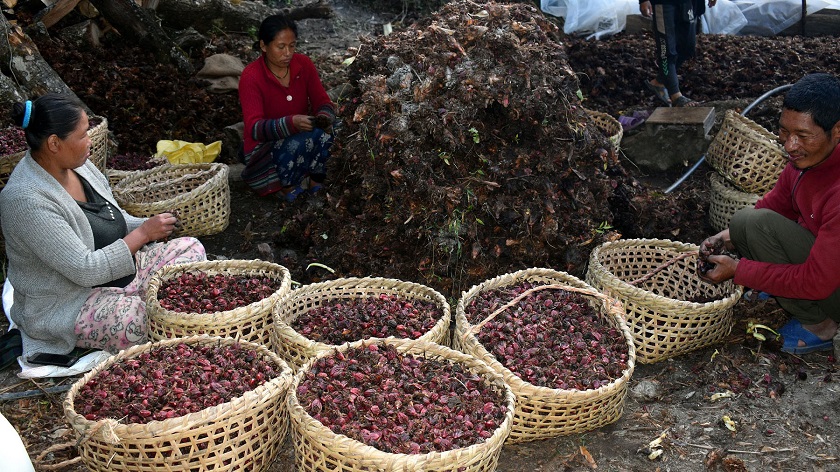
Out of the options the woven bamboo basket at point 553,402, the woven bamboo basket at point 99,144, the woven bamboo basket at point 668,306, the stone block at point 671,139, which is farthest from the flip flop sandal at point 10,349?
the stone block at point 671,139

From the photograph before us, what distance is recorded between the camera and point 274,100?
5105mm

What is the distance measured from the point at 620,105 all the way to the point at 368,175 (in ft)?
12.0

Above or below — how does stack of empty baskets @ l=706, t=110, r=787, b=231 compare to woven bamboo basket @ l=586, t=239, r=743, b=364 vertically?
above

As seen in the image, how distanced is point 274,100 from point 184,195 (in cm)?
100

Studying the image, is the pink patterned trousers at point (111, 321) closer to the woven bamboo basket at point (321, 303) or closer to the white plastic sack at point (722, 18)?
the woven bamboo basket at point (321, 303)

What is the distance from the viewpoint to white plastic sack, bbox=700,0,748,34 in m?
8.26

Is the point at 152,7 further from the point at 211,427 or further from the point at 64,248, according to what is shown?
the point at 211,427

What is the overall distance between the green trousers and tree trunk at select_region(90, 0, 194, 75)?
5663mm

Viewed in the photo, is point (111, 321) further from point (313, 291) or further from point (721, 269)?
point (721, 269)

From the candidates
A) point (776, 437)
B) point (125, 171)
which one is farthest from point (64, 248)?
point (776, 437)

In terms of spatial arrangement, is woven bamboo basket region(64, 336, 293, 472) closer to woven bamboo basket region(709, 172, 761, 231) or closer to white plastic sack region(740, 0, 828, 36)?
woven bamboo basket region(709, 172, 761, 231)

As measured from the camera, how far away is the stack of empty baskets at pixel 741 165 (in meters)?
4.40

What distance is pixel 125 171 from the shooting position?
5059 millimetres

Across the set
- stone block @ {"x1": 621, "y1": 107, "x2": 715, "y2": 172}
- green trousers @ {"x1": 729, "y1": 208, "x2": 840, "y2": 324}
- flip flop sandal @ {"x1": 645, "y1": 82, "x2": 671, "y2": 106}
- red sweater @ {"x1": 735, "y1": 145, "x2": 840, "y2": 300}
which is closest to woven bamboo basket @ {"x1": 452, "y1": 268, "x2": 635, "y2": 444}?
red sweater @ {"x1": 735, "y1": 145, "x2": 840, "y2": 300}
